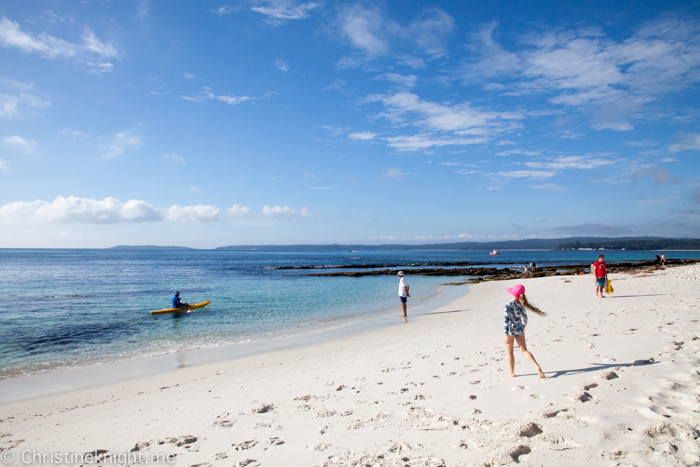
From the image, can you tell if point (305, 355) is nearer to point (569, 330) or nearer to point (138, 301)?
point (569, 330)

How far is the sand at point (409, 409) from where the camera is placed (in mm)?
3830

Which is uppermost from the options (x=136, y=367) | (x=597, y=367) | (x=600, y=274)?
(x=600, y=274)

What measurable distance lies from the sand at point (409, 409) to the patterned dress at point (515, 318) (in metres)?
0.79

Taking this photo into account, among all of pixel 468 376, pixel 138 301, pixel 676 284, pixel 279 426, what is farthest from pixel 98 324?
pixel 676 284

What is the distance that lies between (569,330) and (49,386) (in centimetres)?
1328

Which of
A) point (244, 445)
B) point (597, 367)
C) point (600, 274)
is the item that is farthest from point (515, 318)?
point (600, 274)

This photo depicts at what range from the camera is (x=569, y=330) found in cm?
984

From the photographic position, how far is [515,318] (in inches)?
237

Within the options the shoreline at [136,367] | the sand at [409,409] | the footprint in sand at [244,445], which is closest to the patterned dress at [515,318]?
the sand at [409,409]

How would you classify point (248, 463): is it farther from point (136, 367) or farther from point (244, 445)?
point (136, 367)

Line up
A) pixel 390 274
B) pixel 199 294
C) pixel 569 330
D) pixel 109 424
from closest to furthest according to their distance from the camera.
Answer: pixel 109 424 < pixel 569 330 < pixel 199 294 < pixel 390 274

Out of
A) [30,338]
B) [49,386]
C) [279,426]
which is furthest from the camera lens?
[30,338]

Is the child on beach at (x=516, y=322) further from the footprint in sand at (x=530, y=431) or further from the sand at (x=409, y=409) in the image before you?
the footprint in sand at (x=530, y=431)

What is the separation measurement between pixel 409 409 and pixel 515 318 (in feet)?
7.91
